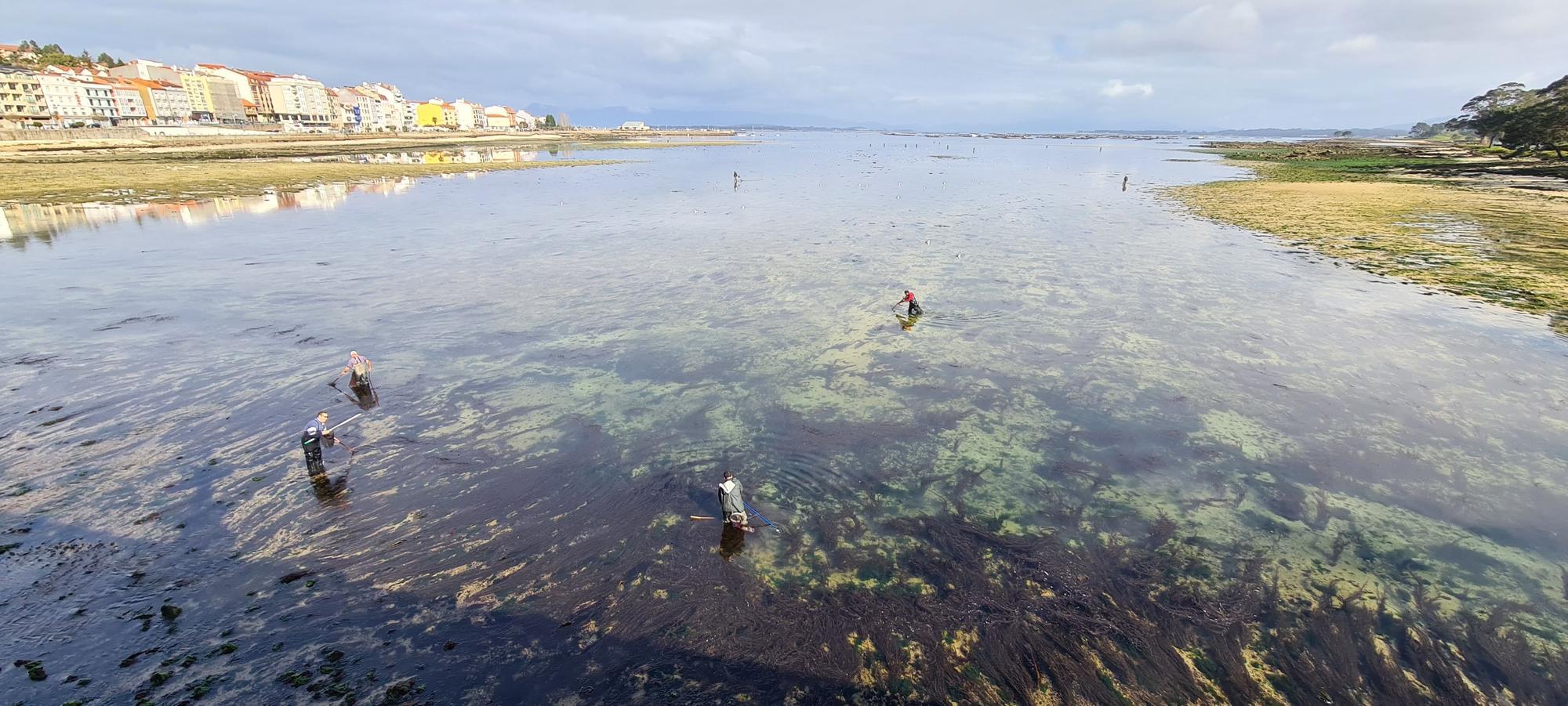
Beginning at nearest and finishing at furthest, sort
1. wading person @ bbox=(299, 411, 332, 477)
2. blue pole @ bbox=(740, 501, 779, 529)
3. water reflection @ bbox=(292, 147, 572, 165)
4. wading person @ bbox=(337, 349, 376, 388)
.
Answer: blue pole @ bbox=(740, 501, 779, 529) → wading person @ bbox=(299, 411, 332, 477) → wading person @ bbox=(337, 349, 376, 388) → water reflection @ bbox=(292, 147, 572, 165)

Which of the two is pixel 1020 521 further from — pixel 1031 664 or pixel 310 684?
pixel 310 684

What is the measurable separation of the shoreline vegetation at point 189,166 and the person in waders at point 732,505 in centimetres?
6609

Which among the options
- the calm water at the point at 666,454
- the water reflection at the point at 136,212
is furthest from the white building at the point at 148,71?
the calm water at the point at 666,454

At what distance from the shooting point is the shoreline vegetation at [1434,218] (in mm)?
31188

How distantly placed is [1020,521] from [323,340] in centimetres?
2362

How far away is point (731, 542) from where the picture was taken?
12.7 metres

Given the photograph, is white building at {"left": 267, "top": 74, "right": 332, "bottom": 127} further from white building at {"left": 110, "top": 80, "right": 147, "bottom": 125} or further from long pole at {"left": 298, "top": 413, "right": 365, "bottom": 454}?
long pole at {"left": 298, "top": 413, "right": 365, "bottom": 454}

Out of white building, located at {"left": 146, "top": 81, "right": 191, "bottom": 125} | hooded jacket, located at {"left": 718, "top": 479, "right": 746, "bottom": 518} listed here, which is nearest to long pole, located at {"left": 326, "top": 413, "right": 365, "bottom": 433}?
hooded jacket, located at {"left": 718, "top": 479, "right": 746, "bottom": 518}

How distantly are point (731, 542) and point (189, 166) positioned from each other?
10180cm

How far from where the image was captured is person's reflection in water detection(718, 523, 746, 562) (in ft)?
40.7

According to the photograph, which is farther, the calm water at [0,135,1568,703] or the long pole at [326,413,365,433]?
the long pole at [326,413,365,433]

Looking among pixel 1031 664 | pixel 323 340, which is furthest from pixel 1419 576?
pixel 323 340

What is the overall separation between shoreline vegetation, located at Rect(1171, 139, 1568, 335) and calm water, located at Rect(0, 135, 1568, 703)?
3.96m

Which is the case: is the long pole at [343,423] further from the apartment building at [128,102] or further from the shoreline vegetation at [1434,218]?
the apartment building at [128,102]
